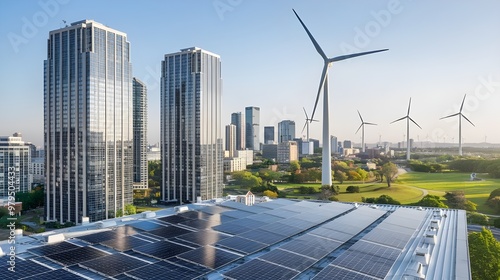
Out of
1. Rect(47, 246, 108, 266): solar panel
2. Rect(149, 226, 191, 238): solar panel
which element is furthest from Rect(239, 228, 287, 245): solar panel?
Rect(47, 246, 108, 266): solar panel

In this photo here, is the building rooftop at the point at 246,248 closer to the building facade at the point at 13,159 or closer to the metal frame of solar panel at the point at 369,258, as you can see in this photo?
the metal frame of solar panel at the point at 369,258

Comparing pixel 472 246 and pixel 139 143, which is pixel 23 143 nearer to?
pixel 139 143

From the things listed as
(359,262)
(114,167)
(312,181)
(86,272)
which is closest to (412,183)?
(312,181)

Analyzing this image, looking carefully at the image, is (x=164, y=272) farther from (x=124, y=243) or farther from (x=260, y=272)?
(x=124, y=243)

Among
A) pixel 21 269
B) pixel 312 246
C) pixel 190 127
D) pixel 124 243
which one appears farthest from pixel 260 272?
pixel 190 127

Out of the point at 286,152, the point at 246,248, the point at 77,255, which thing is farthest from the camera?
the point at 286,152

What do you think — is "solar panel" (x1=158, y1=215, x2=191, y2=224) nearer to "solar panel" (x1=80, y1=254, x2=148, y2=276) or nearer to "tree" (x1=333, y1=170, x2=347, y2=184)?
"solar panel" (x1=80, y1=254, x2=148, y2=276)

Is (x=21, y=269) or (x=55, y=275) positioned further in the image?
(x=21, y=269)

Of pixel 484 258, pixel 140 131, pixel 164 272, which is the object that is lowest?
pixel 484 258

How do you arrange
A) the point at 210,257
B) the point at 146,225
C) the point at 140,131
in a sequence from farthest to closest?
the point at 140,131 → the point at 146,225 → the point at 210,257
